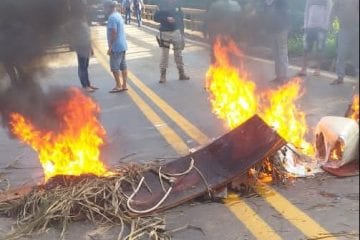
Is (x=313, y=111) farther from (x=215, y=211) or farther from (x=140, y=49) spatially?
(x=140, y=49)

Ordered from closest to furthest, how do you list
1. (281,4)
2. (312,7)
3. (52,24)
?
(52,24) → (281,4) → (312,7)

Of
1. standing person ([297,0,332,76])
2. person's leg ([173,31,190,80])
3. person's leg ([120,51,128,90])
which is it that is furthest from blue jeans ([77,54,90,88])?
standing person ([297,0,332,76])

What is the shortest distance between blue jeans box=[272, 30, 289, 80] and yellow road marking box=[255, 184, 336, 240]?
11.5ft

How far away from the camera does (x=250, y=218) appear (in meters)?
3.74

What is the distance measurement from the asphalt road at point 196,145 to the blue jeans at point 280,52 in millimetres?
459

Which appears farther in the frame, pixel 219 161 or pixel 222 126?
pixel 222 126

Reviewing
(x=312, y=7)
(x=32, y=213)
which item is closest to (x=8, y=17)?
(x=32, y=213)

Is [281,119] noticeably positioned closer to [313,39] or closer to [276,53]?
Answer: [276,53]

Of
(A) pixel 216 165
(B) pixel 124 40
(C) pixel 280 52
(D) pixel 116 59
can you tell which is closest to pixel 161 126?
(A) pixel 216 165

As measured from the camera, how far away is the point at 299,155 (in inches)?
183

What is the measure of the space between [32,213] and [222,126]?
3.26 meters

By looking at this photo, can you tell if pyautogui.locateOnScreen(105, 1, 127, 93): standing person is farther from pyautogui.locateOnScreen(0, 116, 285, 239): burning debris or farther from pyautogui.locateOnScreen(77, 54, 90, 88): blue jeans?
pyautogui.locateOnScreen(0, 116, 285, 239): burning debris

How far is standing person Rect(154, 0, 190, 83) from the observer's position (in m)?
10.3

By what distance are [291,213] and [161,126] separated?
3511 mm
